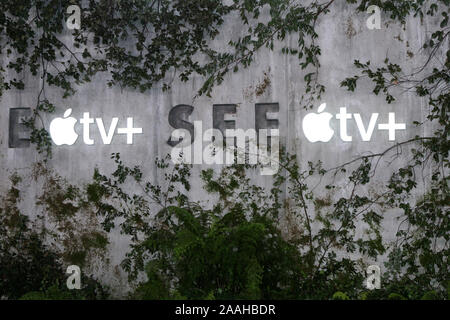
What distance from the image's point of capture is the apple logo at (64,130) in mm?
5598

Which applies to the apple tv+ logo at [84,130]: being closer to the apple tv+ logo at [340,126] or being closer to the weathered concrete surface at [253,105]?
the weathered concrete surface at [253,105]

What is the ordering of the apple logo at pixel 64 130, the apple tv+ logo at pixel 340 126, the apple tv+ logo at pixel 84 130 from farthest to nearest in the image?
the apple logo at pixel 64 130 → the apple tv+ logo at pixel 84 130 → the apple tv+ logo at pixel 340 126

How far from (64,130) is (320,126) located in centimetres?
253

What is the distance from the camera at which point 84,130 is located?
5555 mm

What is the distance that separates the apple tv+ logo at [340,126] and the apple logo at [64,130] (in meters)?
2.29

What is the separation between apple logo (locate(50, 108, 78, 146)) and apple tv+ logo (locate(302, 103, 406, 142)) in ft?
7.51

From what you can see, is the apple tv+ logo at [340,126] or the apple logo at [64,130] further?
the apple logo at [64,130]

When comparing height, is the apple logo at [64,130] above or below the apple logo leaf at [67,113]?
below

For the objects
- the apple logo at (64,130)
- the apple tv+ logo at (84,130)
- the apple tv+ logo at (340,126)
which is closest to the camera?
the apple tv+ logo at (340,126)

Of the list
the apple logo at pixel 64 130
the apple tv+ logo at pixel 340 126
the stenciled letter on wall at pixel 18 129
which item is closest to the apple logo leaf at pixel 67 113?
the apple logo at pixel 64 130

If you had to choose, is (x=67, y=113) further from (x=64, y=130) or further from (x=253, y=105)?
(x=253, y=105)

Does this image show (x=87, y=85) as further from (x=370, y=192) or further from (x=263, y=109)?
(x=370, y=192)

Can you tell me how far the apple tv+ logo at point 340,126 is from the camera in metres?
5.09

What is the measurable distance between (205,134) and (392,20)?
79.6 inches
